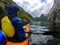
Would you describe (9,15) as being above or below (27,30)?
above

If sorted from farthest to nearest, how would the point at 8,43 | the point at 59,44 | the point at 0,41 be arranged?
the point at 59,44
the point at 8,43
the point at 0,41

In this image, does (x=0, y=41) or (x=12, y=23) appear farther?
(x=12, y=23)

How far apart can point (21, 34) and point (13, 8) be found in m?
1.22

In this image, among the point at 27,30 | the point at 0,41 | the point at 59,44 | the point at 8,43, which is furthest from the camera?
the point at 59,44

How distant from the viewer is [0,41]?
27.3ft

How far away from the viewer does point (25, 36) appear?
974 centimetres

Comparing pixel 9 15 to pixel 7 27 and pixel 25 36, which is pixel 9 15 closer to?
pixel 7 27

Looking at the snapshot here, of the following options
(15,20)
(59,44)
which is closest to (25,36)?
(15,20)

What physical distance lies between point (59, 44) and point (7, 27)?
1659 cm

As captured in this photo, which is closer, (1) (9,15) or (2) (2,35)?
(2) (2,35)

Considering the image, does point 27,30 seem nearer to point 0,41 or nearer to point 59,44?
point 0,41

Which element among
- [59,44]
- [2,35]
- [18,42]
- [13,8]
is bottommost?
[59,44]

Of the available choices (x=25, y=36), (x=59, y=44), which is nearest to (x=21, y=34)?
(x=25, y=36)

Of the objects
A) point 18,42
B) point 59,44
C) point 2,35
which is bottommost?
point 59,44
